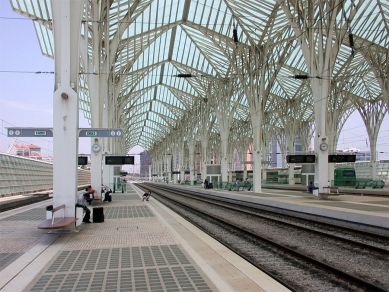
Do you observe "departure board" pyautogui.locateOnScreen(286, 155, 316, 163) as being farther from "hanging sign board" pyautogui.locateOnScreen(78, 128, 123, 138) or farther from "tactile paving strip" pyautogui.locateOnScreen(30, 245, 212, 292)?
"tactile paving strip" pyautogui.locateOnScreen(30, 245, 212, 292)

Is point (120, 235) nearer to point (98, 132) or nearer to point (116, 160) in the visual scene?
point (98, 132)

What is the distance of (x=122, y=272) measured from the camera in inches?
300

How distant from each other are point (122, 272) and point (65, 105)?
7.02 meters

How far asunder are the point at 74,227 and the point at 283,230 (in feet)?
26.0

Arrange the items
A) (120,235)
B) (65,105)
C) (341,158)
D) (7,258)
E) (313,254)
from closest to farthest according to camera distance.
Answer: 1. (7,258)
2. (313,254)
3. (120,235)
4. (65,105)
5. (341,158)

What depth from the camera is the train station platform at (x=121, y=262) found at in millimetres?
6763

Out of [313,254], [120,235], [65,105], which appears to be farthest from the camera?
[65,105]

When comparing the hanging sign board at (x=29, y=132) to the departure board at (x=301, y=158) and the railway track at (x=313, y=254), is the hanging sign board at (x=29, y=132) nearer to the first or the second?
the railway track at (x=313, y=254)

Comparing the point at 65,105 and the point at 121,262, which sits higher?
the point at 65,105

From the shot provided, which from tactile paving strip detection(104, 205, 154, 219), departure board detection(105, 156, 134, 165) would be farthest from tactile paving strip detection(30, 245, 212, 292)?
departure board detection(105, 156, 134, 165)

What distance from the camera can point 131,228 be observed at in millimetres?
14078

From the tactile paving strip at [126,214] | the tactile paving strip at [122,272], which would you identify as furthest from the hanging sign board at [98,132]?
the tactile paving strip at [122,272]

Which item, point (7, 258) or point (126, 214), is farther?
point (126, 214)

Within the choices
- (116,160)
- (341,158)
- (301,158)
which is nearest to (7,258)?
(116,160)
